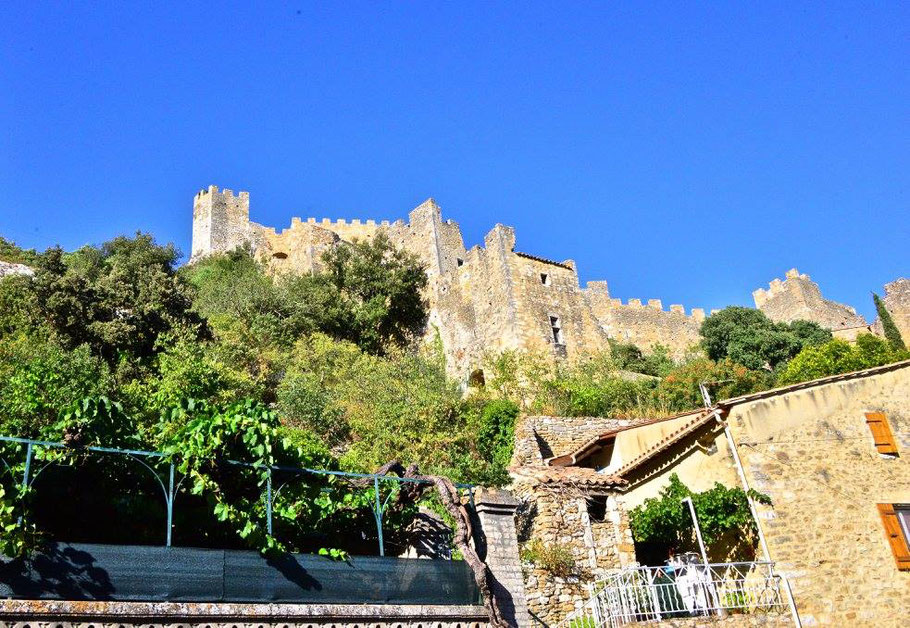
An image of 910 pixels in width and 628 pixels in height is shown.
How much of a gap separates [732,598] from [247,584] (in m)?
9.45

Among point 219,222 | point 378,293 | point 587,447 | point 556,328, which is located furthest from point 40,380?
point 219,222

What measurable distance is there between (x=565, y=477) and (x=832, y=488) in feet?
18.0

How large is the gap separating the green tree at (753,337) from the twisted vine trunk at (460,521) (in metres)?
30.0

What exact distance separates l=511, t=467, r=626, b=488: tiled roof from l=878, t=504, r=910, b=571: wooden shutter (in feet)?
17.4

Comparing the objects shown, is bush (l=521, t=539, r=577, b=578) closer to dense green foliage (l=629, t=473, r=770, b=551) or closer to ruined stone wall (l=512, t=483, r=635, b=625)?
ruined stone wall (l=512, t=483, r=635, b=625)

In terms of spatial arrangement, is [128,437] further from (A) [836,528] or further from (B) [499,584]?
(A) [836,528]

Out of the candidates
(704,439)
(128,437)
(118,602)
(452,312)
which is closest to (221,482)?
(128,437)

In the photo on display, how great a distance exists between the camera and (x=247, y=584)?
9344 millimetres

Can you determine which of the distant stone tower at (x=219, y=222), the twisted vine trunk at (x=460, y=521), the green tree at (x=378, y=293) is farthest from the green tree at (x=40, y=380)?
the distant stone tower at (x=219, y=222)

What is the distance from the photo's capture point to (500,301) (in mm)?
34656

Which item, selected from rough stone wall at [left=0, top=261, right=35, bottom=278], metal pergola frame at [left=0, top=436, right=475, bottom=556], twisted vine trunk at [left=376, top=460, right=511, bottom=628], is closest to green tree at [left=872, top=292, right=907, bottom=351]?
twisted vine trunk at [left=376, top=460, right=511, bottom=628]

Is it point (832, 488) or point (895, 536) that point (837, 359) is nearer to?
point (895, 536)

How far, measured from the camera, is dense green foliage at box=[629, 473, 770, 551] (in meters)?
15.8

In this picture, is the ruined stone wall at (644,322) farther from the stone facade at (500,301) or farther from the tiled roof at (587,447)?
the tiled roof at (587,447)
